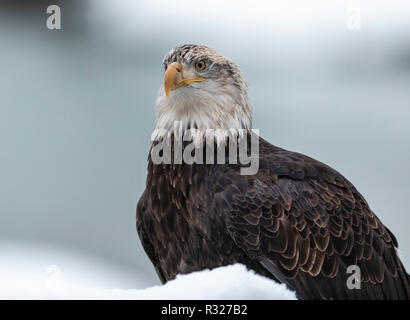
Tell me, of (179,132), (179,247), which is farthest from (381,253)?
(179,132)

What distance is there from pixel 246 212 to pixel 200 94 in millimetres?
555

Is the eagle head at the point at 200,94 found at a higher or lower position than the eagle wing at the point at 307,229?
higher

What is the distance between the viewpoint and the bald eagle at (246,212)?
1980mm

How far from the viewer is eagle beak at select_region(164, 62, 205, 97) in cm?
211

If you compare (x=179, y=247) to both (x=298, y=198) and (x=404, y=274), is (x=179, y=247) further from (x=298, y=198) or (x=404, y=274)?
(x=404, y=274)

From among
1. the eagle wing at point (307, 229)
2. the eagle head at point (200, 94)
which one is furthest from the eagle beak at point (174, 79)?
the eagle wing at point (307, 229)

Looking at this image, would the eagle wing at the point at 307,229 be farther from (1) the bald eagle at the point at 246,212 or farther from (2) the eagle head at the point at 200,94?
(2) the eagle head at the point at 200,94

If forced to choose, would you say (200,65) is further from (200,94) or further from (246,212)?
(246,212)

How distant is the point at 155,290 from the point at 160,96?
952 mm

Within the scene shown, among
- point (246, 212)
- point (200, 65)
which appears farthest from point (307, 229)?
point (200, 65)

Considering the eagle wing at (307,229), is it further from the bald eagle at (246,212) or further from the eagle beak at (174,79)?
the eagle beak at (174,79)

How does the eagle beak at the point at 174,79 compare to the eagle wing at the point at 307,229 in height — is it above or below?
above

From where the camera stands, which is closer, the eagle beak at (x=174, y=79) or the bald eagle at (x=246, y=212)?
the bald eagle at (x=246, y=212)

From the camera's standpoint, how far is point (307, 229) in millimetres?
2023
